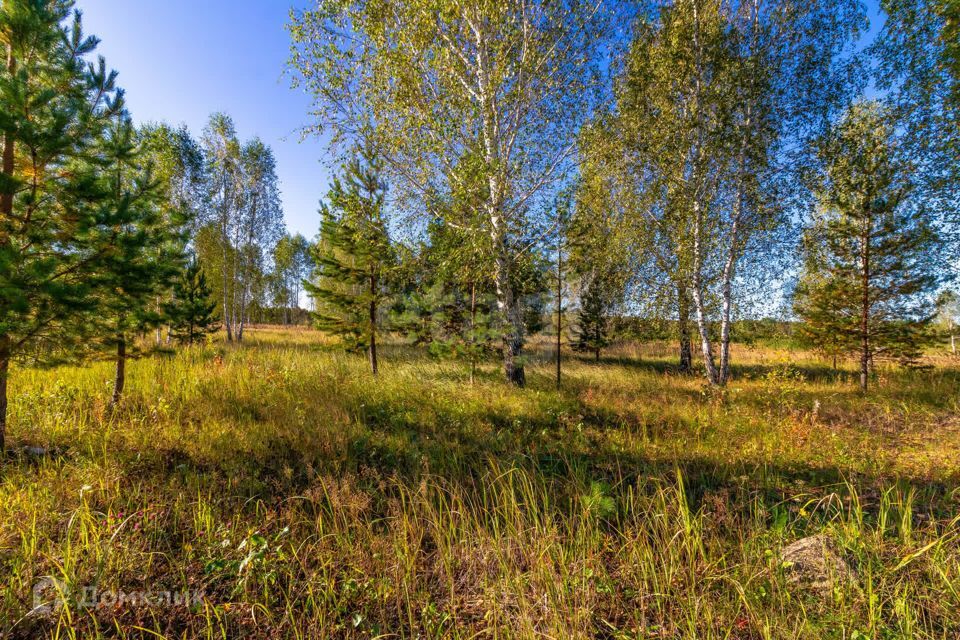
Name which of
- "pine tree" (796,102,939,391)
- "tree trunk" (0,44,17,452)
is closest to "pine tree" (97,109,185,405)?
"tree trunk" (0,44,17,452)

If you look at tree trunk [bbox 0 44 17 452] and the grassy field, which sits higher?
tree trunk [bbox 0 44 17 452]

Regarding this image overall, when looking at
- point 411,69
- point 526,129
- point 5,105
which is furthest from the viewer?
point 526,129

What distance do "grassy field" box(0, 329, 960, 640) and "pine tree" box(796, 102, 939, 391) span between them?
17.0 ft

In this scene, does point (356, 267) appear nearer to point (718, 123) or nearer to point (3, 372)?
point (3, 372)

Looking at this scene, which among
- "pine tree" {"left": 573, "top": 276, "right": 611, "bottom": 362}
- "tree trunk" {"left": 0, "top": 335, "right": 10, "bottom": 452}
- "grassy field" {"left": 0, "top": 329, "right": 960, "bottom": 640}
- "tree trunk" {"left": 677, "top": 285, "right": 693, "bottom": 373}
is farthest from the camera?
"pine tree" {"left": 573, "top": 276, "right": 611, "bottom": 362}

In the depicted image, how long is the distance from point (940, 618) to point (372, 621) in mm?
3322

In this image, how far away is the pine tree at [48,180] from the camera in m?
3.09

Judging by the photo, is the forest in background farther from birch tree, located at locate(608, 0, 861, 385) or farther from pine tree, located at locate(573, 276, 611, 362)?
pine tree, located at locate(573, 276, 611, 362)

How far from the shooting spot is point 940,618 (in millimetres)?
1811

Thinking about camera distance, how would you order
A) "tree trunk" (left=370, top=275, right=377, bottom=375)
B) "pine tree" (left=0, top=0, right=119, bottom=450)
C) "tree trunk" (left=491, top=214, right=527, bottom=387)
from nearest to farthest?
1. "pine tree" (left=0, top=0, right=119, bottom=450)
2. "tree trunk" (left=491, top=214, right=527, bottom=387)
3. "tree trunk" (left=370, top=275, right=377, bottom=375)

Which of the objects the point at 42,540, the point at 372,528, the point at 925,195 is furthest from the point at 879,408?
the point at 42,540

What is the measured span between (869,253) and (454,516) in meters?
13.9

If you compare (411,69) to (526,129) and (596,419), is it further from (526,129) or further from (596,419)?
(596,419)

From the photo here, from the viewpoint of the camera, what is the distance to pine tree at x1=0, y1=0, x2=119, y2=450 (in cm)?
309
